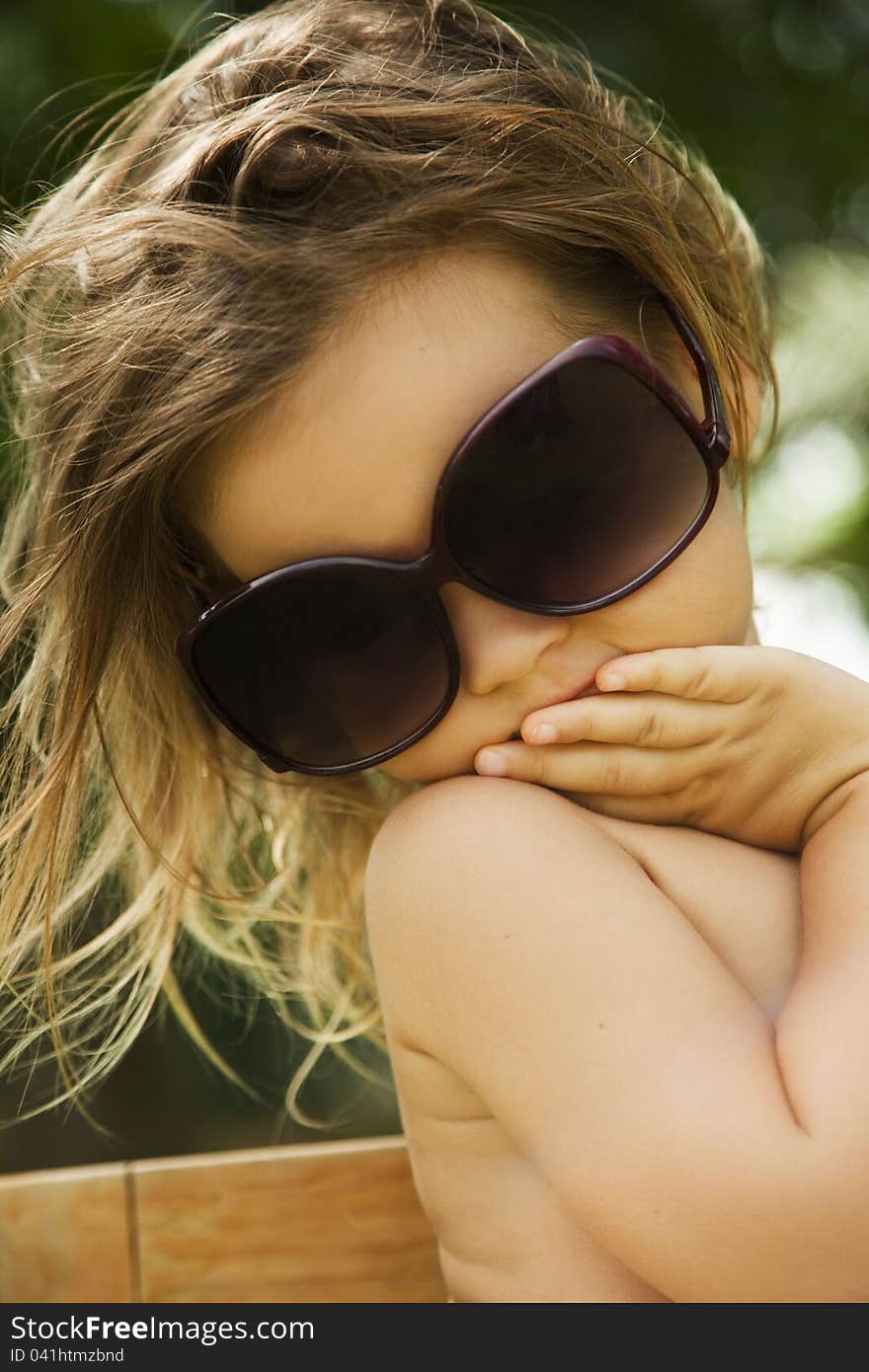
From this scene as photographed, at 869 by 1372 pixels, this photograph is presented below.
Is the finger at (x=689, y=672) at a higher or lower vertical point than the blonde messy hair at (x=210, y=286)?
lower

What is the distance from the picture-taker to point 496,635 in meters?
1.08

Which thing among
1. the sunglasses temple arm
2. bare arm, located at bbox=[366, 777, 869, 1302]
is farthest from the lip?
the sunglasses temple arm

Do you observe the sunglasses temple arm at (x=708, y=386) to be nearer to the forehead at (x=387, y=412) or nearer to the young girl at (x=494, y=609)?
the young girl at (x=494, y=609)

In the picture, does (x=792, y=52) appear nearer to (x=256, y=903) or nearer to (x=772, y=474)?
(x=772, y=474)

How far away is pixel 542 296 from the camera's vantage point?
1.08 m

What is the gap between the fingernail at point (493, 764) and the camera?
109cm

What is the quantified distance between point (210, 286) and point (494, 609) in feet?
1.20

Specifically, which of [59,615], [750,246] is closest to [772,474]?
[750,246]

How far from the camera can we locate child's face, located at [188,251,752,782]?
1.00 metres

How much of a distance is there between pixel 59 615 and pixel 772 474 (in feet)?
7.76

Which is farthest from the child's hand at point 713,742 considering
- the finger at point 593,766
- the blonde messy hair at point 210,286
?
the blonde messy hair at point 210,286

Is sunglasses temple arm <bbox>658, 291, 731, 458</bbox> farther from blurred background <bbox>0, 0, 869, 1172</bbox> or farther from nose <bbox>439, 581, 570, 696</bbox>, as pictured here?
blurred background <bbox>0, 0, 869, 1172</bbox>

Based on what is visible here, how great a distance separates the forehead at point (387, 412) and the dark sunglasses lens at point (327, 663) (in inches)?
1.5

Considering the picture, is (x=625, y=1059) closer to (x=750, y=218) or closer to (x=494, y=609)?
(x=494, y=609)
